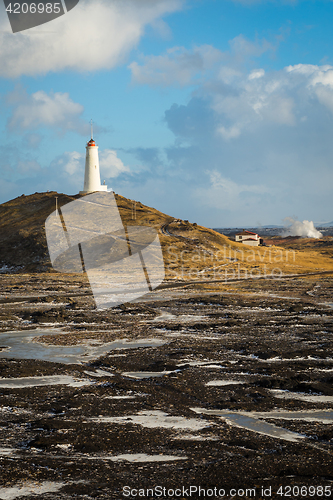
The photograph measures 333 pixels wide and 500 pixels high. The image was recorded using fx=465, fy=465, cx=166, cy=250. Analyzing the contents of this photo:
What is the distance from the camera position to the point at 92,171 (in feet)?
→ 360

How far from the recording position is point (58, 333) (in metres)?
27.3

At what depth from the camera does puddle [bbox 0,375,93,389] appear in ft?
55.3

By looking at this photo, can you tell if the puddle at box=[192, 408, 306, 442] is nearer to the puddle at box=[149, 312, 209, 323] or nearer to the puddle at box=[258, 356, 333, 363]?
the puddle at box=[258, 356, 333, 363]

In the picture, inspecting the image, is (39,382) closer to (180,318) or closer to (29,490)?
(29,490)

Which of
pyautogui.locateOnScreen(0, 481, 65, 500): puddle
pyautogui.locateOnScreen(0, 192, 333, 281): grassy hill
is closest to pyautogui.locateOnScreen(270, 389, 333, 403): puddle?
pyautogui.locateOnScreen(0, 481, 65, 500): puddle

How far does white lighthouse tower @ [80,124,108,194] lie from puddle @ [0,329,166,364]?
86.3 m

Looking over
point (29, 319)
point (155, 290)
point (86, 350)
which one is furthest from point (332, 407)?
point (155, 290)

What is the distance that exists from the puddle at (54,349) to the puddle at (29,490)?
10659 millimetres

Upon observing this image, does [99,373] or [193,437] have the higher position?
[99,373]

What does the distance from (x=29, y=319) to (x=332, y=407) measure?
22.3 meters

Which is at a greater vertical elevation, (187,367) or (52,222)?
(52,222)

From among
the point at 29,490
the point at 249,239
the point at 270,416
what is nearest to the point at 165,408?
the point at 270,416

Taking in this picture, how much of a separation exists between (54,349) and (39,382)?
19.1ft

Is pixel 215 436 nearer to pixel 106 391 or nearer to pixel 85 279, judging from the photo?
pixel 106 391
